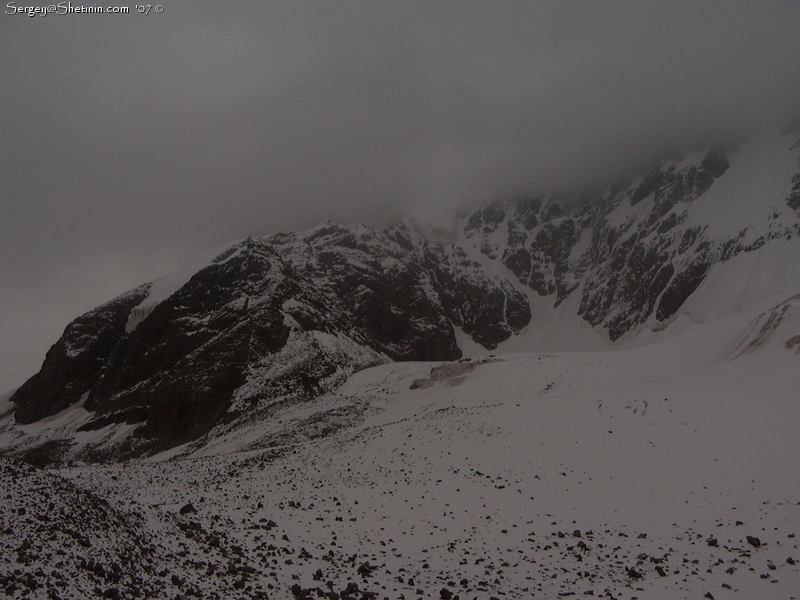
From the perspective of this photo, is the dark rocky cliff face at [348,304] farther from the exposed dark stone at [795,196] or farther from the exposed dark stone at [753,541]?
the exposed dark stone at [753,541]

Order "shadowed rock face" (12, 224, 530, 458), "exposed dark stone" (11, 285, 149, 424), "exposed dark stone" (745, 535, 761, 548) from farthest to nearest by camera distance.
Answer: "exposed dark stone" (11, 285, 149, 424)
"shadowed rock face" (12, 224, 530, 458)
"exposed dark stone" (745, 535, 761, 548)

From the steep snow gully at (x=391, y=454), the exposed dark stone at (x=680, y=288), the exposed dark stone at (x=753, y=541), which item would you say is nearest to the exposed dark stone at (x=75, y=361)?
the steep snow gully at (x=391, y=454)

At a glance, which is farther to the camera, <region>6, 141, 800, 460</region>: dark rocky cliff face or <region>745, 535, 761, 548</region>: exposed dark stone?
<region>6, 141, 800, 460</region>: dark rocky cliff face

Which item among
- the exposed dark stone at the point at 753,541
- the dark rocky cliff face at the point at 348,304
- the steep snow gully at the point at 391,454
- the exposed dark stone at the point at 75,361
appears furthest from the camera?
the exposed dark stone at the point at 75,361

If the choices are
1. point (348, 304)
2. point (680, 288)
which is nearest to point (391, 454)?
point (680, 288)

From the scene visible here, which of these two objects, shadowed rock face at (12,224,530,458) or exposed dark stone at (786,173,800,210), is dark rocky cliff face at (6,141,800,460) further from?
exposed dark stone at (786,173,800,210)

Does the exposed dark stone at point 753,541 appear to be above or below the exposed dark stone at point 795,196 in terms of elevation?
above

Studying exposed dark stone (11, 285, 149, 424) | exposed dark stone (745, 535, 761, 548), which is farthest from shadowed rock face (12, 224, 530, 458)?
exposed dark stone (745, 535, 761, 548)
